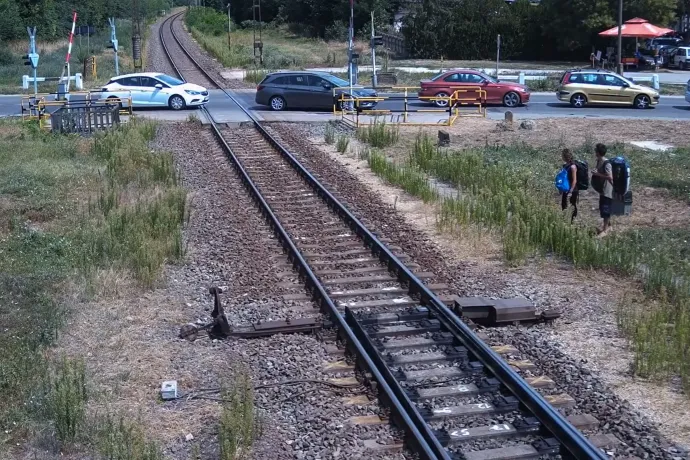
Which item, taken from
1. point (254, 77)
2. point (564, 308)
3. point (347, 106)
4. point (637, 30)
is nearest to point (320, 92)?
point (347, 106)

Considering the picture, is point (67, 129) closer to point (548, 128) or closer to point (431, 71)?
point (548, 128)

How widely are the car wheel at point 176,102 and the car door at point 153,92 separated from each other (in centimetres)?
18

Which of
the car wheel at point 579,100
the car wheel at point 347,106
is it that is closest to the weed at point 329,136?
the car wheel at point 347,106

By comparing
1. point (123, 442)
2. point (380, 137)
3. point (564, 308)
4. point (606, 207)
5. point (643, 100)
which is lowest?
point (123, 442)

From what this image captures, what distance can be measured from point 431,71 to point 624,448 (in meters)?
45.2

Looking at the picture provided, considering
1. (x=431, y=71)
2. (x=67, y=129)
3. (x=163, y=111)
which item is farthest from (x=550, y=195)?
(x=431, y=71)

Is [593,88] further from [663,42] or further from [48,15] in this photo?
[48,15]

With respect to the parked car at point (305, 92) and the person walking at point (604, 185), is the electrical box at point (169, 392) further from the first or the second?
the parked car at point (305, 92)

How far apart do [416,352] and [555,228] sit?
441cm

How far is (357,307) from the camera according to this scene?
10.6m

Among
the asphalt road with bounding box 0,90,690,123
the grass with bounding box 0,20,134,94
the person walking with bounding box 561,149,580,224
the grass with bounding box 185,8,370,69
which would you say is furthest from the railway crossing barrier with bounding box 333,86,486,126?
the grass with bounding box 185,8,370,69

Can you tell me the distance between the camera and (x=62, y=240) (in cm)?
1330

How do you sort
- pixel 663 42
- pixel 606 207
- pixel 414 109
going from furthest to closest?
1. pixel 663 42
2. pixel 414 109
3. pixel 606 207

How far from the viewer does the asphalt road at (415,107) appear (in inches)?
1209
